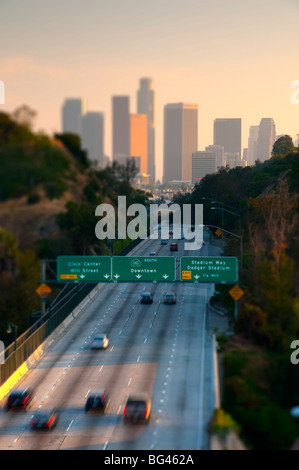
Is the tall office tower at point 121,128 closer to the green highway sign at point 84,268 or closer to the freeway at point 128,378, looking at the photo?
the green highway sign at point 84,268

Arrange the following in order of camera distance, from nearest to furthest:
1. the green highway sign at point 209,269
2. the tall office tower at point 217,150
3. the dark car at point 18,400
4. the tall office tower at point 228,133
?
the tall office tower at point 228,133
the tall office tower at point 217,150
the green highway sign at point 209,269
the dark car at point 18,400

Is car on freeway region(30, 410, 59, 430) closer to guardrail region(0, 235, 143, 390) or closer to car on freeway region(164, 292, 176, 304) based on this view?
guardrail region(0, 235, 143, 390)

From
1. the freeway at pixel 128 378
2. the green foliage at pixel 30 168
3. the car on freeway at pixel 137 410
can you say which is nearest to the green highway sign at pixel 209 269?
the freeway at pixel 128 378

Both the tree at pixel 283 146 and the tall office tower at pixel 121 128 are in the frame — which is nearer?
the tall office tower at pixel 121 128

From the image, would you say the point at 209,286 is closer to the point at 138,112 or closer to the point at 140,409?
the point at 140,409

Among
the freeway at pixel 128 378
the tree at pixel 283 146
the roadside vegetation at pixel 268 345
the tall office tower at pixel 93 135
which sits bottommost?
the freeway at pixel 128 378

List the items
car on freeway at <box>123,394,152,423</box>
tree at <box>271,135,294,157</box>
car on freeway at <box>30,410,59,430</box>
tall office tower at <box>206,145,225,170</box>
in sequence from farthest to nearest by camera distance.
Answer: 1. tree at <box>271,135,294,157</box>
2. car on freeway at <box>30,410,59,430</box>
3. car on freeway at <box>123,394,152,423</box>
4. tall office tower at <box>206,145,225,170</box>

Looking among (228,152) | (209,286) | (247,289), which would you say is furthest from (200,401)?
(209,286)

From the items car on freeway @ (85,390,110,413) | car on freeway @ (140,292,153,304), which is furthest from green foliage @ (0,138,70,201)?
car on freeway @ (140,292,153,304)
